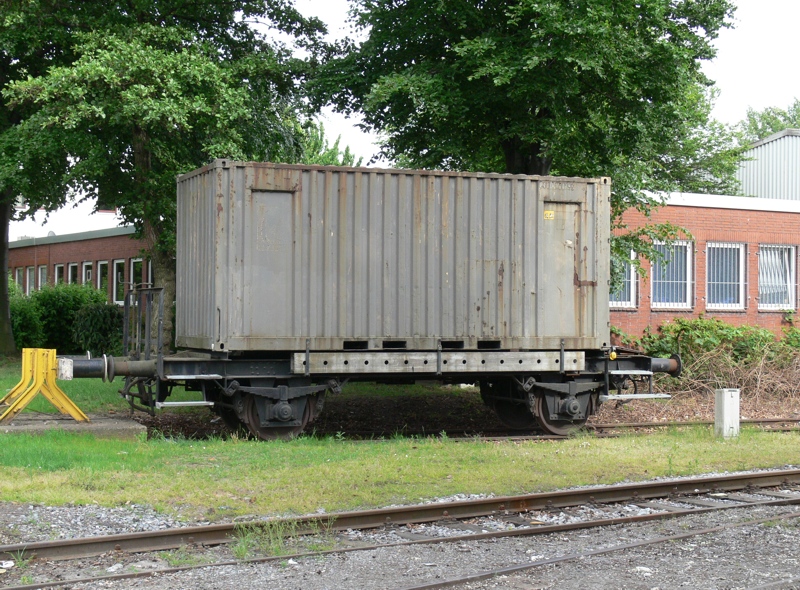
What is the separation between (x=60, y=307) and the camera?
96.0 ft

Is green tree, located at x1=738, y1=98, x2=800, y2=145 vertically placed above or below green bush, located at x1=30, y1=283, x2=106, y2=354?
above

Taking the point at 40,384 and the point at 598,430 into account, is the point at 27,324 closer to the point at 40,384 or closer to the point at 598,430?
the point at 40,384

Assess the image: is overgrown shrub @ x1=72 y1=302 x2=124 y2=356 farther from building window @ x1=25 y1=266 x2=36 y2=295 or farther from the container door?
the container door

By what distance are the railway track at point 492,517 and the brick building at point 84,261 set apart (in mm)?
20458

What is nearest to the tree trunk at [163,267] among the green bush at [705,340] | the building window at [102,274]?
the green bush at [705,340]

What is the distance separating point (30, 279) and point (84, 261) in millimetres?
5658

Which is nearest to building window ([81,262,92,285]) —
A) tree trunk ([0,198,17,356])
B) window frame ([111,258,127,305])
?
window frame ([111,258,127,305])

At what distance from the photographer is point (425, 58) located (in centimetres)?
1705

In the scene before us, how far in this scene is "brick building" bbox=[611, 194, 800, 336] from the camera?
68.0 feet

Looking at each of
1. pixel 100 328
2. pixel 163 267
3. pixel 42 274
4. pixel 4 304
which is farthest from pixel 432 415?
pixel 42 274

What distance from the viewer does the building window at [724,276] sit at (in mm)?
21531

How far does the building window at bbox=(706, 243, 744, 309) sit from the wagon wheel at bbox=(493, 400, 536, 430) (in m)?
9.18

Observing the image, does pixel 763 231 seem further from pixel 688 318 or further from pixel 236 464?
pixel 236 464

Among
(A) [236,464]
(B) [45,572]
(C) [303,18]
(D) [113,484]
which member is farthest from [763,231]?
(B) [45,572]
